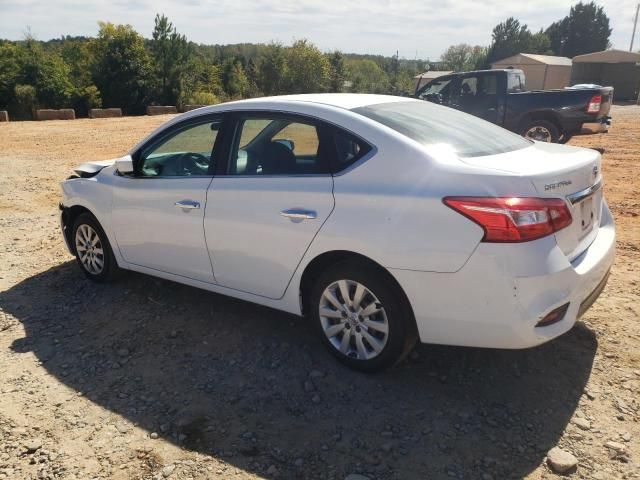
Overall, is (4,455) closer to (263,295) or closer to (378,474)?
(263,295)

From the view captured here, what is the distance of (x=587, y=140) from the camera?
48.1 feet

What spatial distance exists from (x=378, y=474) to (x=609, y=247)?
2.00 metres

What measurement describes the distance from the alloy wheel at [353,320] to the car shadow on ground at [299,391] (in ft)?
0.60

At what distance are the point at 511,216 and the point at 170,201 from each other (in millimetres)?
2510

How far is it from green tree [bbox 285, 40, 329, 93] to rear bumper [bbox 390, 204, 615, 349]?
154ft

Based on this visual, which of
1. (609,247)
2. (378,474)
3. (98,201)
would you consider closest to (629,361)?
(609,247)

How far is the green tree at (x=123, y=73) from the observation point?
39906mm

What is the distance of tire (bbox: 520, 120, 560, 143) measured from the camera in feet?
37.4

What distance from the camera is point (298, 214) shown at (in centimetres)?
327

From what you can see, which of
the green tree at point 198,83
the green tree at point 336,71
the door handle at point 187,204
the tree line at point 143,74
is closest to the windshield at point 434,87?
the door handle at point 187,204

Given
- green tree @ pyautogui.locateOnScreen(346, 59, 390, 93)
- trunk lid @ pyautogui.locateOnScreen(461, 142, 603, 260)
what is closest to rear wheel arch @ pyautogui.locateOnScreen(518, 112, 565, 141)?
trunk lid @ pyautogui.locateOnScreen(461, 142, 603, 260)

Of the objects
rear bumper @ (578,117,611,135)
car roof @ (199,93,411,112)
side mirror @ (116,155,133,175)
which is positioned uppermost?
car roof @ (199,93,411,112)

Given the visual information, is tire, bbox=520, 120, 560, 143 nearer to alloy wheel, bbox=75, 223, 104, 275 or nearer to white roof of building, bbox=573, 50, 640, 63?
alloy wheel, bbox=75, 223, 104, 275

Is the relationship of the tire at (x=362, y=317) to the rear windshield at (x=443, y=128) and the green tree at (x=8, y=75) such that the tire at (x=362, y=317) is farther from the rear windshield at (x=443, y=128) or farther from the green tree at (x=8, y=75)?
the green tree at (x=8, y=75)
